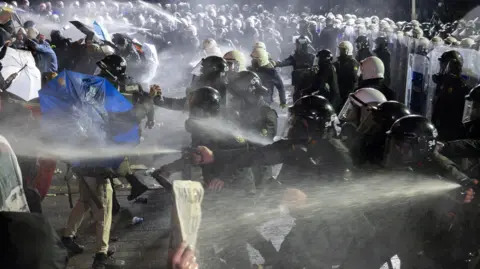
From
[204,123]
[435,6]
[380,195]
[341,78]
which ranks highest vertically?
[204,123]

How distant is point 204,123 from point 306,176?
1294 mm

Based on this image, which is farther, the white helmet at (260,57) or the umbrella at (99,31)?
the umbrella at (99,31)

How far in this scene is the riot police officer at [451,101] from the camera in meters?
8.69

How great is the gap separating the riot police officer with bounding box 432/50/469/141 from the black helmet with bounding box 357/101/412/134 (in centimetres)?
260

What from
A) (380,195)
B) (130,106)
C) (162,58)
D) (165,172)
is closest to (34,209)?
(165,172)

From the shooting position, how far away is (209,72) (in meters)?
8.67

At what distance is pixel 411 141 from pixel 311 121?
1.03 metres

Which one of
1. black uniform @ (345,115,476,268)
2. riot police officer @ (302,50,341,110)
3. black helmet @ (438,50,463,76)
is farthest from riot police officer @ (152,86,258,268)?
riot police officer @ (302,50,341,110)

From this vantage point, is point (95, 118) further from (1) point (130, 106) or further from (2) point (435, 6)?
(2) point (435, 6)

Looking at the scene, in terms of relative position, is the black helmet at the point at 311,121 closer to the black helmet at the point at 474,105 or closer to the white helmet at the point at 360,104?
the white helmet at the point at 360,104

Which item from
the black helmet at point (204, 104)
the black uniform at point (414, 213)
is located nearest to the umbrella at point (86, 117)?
the black helmet at point (204, 104)

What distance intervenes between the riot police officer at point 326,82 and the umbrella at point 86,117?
4.53 metres

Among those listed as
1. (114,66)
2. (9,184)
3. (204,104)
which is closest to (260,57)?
(114,66)

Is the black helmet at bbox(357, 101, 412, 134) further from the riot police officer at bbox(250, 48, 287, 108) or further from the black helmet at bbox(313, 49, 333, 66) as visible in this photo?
the riot police officer at bbox(250, 48, 287, 108)
